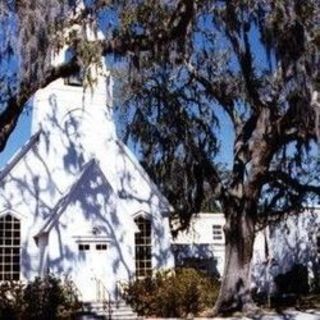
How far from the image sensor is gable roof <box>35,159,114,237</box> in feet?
78.6

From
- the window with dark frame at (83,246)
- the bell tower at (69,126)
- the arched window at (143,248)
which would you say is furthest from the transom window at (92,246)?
the bell tower at (69,126)

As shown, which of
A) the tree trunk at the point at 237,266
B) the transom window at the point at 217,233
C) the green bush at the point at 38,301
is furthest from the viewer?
the transom window at the point at 217,233

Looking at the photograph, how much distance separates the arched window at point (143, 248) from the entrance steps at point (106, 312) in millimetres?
2658

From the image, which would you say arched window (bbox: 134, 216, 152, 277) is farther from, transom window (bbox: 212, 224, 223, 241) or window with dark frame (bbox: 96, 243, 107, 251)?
transom window (bbox: 212, 224, 223, 241)

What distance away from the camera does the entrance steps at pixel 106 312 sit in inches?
875

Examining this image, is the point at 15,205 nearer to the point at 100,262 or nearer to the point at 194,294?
the point at 100,262

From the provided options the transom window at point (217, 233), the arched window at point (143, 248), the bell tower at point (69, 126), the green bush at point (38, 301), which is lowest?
the green bush at point (38, 301)

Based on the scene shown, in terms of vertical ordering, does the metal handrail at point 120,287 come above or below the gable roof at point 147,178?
below

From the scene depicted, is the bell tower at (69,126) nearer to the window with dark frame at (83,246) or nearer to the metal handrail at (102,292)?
the window with dark frame at (83,246)

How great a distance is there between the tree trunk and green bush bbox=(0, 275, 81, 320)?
17.6ft

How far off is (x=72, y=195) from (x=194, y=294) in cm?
595

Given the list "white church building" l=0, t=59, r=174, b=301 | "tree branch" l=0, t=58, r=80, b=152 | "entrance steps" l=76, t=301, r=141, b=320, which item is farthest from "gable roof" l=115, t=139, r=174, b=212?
"tree branch" l=0, t=58, r=80, b=152

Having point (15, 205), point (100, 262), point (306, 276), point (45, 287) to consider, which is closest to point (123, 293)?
point (100, 262)

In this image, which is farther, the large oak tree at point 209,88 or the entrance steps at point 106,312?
the entrance steps at point 106,312
